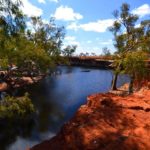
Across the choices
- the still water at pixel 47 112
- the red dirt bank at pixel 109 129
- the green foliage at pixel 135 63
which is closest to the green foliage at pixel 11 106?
the still water at pixel 47 112

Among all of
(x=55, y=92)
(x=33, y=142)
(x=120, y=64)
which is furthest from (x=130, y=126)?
(x=55, y=92)

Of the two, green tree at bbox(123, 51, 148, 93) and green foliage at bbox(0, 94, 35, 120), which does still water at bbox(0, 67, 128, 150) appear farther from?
green tree at bbox(123, 51, 148, 93)

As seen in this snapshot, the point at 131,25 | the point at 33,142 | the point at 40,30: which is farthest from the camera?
the point at 40,30

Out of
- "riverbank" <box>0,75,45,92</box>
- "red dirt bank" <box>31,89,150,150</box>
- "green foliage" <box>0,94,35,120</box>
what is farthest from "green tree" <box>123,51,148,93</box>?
"riverbank" <box>0,75,45,92</box>

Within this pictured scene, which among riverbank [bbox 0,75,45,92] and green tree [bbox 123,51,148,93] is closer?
green tree [bbox 123,51,148,93]

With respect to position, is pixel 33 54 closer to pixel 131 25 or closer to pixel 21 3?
pixel 131 25

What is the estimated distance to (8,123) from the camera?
27.6m

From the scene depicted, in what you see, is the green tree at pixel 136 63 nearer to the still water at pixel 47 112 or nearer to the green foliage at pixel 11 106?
the still water at pixel 47 112

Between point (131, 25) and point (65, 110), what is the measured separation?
55.7ft

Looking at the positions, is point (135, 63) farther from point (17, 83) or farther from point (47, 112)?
point (17, 83)

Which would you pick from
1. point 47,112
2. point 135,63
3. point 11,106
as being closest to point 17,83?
point 47,112

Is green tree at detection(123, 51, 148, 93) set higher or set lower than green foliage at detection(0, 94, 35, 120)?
higher

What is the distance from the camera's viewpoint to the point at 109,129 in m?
18.9

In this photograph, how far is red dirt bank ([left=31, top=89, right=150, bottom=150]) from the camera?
16.2 meters
